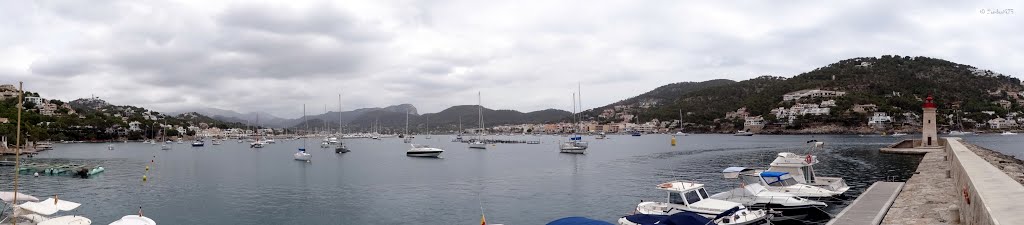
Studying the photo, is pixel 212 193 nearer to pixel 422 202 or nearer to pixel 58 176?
pixel 422 202

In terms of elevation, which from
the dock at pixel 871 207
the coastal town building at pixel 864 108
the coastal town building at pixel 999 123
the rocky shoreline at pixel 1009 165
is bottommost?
the dock at pixel 871 207

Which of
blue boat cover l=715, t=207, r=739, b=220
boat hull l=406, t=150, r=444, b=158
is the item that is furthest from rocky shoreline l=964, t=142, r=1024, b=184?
boat hull l=406, t=150, r=444, b=158

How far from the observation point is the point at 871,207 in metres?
24.6

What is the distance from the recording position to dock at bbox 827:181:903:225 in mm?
21156

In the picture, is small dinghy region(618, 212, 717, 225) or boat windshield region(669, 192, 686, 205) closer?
small dinghy region(618, 212, 717, 225)

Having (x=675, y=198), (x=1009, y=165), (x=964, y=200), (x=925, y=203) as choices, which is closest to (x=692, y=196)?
(x=675, y=198)

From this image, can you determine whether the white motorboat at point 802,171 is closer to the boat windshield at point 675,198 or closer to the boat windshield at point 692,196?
the boat windshield at point 692,196

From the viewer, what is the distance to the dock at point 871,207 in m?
Result: 21.2

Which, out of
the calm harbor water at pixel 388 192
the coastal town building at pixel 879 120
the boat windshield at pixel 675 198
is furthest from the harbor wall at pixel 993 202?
the coastal town building at pixel 879 120

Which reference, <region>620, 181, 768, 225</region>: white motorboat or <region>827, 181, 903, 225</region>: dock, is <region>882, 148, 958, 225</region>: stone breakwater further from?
<region>620, 181, 768, 225</region>: white motorboat

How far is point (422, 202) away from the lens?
116 feet

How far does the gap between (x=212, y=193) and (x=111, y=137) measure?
18394 centimetres

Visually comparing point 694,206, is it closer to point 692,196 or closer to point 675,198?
point 692,196

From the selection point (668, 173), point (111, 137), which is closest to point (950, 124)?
point (668, 173)
